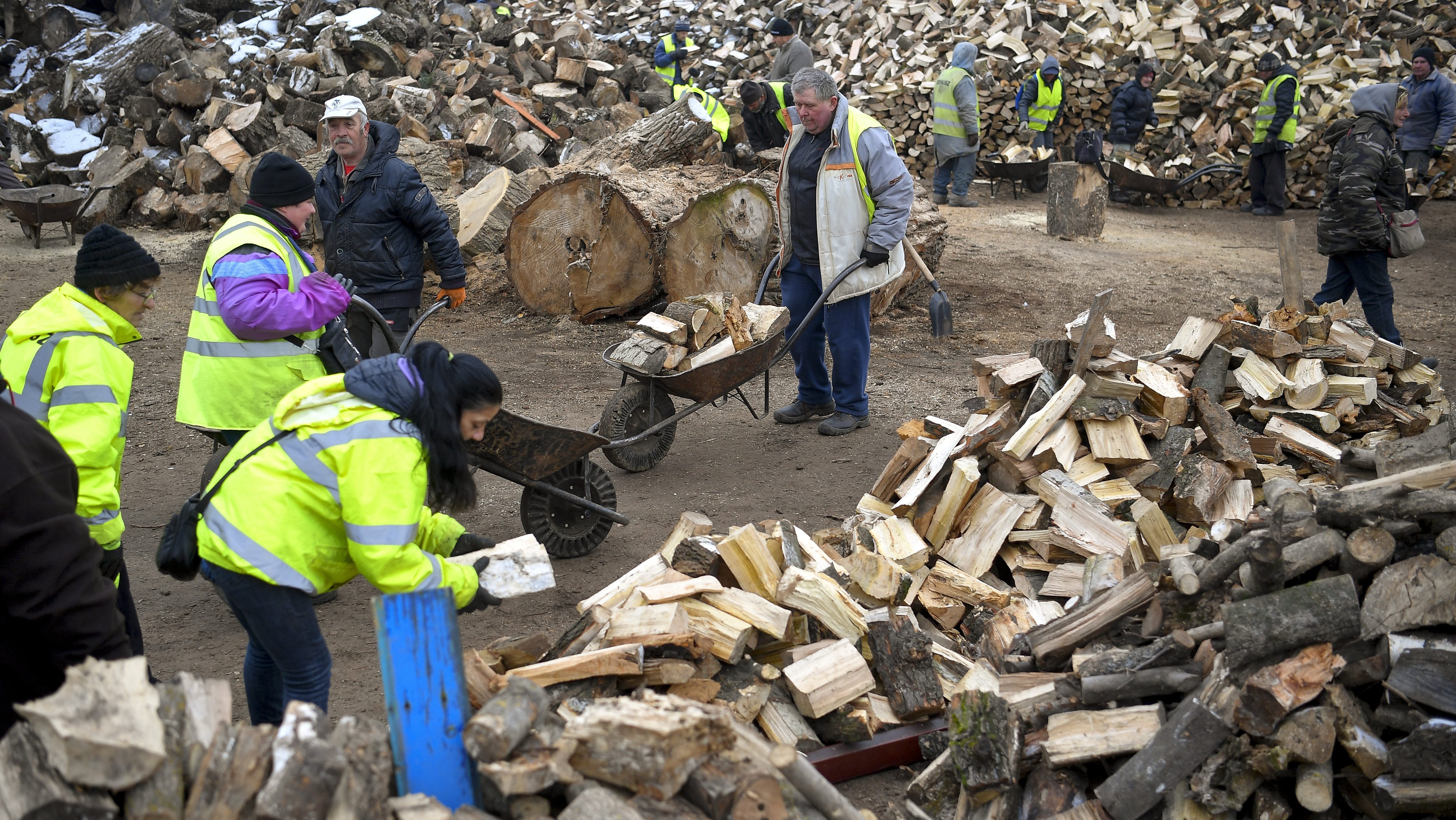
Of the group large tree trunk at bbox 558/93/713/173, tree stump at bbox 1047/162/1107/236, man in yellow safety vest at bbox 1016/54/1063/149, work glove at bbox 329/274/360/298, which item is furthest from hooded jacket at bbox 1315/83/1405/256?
man in yellow safety vest at bbox 1016/54/1063/149

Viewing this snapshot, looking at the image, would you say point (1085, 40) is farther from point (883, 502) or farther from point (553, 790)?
point (553, 790)

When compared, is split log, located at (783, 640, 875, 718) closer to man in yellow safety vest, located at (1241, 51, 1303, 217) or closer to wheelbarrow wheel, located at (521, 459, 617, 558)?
wheelbarrow wheel, located at (521, 459, 617, 558)

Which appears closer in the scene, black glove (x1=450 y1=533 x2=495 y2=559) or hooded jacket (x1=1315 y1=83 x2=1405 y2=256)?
black glove (x1=450 y1=533 x2=495 y2=559)

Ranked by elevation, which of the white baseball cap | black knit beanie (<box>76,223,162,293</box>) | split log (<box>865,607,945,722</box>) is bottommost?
split log (<box>865,607,945,722</box>)

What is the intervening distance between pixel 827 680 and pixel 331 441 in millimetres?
1634

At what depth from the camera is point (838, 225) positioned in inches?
221

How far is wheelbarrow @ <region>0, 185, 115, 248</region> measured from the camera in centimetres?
1002

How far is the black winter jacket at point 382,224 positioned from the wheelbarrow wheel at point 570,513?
4.12ft

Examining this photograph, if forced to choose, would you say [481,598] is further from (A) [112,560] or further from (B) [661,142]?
(B) [661,142]

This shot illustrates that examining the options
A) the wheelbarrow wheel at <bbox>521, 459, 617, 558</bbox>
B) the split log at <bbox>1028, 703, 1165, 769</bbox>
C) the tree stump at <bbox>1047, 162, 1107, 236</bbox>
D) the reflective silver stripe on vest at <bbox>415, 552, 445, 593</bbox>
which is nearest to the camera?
the reflective silver stripe on vest at <bbox>415, 552, 445, 593</bbox>

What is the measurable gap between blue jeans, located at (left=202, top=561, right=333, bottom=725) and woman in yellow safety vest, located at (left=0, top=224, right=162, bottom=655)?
56 cm

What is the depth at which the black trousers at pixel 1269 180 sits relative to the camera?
39.7 ft

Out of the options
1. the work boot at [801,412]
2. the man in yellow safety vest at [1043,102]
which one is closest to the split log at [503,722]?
the work boot at [801,412]

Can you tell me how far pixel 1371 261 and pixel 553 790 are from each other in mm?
6737
